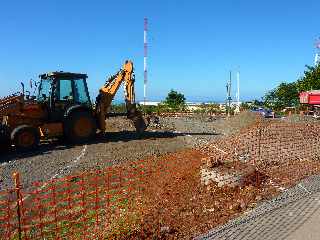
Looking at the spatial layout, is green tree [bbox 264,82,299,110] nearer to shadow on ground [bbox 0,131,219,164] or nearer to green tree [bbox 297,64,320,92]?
green tree [bbox 297,64,320,92]

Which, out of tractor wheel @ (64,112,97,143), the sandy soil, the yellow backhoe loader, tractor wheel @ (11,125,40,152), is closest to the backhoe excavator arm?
the yellow backhoe loader

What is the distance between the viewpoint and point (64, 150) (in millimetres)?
18641

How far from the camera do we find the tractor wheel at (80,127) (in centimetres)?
2031

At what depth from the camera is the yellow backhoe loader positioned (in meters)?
18.5

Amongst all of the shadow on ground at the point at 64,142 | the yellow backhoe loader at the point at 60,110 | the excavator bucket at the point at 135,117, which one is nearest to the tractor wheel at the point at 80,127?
the yellow backhoe loader at the point at 60,110

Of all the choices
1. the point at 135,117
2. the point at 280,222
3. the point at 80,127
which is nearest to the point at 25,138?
the point at 80,127

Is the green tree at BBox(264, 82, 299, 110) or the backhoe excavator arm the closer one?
the backhoe excavator arm

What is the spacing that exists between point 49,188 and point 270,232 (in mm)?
6069

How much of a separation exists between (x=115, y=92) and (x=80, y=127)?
2.83m

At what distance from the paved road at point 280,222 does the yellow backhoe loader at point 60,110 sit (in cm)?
1181

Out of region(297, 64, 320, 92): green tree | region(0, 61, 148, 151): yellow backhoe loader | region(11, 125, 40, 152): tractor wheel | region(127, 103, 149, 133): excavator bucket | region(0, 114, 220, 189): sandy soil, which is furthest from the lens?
region(297, 64, 320, 92): green tree

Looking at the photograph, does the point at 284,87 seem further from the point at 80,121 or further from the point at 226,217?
the point at 226,217

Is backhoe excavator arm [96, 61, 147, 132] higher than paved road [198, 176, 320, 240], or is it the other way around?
backhoe excavator arm [96, 61, 147, 132]

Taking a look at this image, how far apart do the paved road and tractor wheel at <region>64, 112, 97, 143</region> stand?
12077mm
